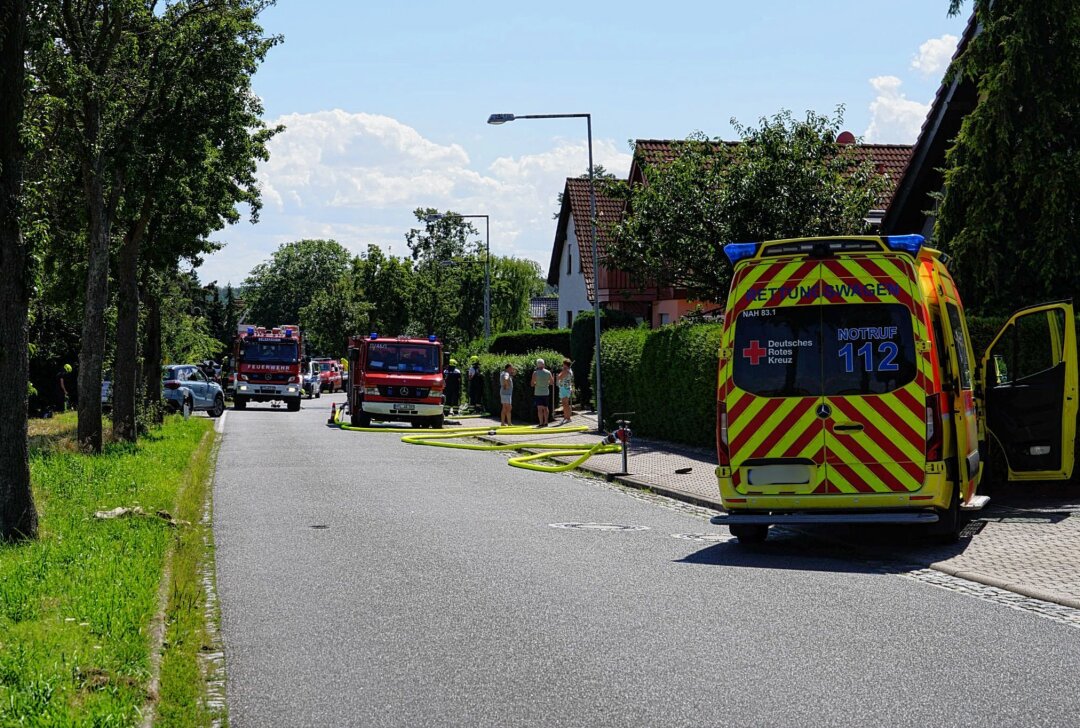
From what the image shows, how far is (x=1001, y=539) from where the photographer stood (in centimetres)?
1216

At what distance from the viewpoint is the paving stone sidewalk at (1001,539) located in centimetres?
999

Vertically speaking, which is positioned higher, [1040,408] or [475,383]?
[1040,408]

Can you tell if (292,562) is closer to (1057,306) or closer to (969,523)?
(969,523)

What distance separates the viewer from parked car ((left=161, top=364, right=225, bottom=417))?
131ft

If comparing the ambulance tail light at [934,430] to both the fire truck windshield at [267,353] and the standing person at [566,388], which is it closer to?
the standing person at [566,388]

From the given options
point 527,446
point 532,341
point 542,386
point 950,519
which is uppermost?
point 532,341

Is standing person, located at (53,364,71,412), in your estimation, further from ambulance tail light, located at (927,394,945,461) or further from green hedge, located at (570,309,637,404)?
ambulance tail light, located at (927,394,945,461)

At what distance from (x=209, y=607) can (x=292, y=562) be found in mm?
1987

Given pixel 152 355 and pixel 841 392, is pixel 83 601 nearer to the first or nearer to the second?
pixel 841 392

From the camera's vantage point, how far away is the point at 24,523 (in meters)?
11.7

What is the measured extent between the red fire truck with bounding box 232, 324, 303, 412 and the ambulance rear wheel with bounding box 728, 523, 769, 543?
130ft

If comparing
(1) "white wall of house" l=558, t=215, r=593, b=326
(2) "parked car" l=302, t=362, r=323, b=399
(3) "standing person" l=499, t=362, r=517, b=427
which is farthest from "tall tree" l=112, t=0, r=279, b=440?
(2) "parked car" l=302, t=362, r=323, b=399

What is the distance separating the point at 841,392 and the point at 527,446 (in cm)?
1484

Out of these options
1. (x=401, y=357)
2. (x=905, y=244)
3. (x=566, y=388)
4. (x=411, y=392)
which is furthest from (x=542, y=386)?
(x=905, y=244)
